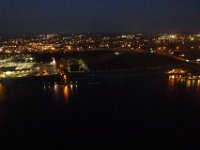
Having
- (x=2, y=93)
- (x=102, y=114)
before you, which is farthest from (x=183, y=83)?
(x=2, y=93)

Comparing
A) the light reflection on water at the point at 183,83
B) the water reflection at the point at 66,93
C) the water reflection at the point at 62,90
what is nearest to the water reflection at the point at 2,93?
the water reflection at the point at 62,90

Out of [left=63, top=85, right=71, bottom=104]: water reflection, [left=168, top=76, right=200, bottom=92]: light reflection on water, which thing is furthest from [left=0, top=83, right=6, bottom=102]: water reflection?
[left=168, top=76, right=200, bottom=92]: light reflection on water

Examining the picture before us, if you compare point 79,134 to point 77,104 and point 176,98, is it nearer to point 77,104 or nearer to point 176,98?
point 77,104

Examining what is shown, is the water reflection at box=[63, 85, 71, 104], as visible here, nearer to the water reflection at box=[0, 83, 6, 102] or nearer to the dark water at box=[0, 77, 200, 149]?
the dark water at box=[0, 77, 200, 149]

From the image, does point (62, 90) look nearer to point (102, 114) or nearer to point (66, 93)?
point (66, 93)

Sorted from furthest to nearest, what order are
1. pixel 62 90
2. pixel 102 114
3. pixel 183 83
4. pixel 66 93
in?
pixel 183 83 < pixel 62 90 < pixel 66 93 < pixel 102 114

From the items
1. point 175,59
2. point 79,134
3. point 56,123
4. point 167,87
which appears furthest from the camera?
point 175,59

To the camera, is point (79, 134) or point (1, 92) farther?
point (1, 92)

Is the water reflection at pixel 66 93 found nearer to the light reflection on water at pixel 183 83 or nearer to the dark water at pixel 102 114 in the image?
the dark water at pixel 102 114

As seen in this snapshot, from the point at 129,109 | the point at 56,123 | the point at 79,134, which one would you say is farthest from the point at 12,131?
the point at 129,109
